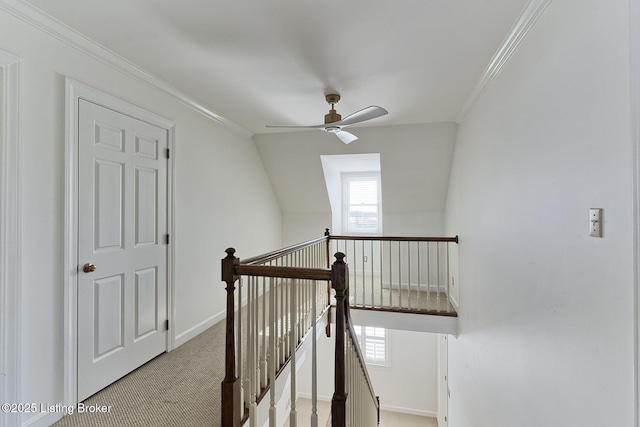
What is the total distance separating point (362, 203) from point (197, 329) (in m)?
3.88

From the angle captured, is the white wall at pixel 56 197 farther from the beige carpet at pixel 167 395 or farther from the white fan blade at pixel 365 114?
the white fan blade at pixel 365 114

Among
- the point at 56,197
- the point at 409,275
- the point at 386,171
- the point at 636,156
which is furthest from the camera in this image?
the point at 386,171

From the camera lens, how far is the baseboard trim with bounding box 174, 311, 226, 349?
2758 millimetres

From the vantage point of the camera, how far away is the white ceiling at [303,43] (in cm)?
163

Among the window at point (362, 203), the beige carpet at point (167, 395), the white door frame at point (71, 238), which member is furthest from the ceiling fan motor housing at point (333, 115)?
the window at point (362, 203)

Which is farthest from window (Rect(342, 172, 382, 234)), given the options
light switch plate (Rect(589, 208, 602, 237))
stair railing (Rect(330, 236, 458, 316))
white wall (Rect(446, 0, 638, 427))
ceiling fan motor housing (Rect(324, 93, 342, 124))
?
light switch plate (Rect(589, 208, 602, 237))

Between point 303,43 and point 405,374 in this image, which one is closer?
point 303,43

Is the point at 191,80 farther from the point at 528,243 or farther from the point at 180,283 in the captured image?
the point at 528,243

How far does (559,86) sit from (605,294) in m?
0.97

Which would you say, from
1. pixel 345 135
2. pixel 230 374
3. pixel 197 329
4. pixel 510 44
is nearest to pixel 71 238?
pixel 230 374

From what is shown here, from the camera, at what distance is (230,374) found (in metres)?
1.64

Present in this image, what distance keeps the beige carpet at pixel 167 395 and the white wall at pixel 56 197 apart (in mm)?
270

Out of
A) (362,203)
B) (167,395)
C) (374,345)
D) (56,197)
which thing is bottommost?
(374,345)

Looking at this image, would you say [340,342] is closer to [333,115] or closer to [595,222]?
[595,222]
